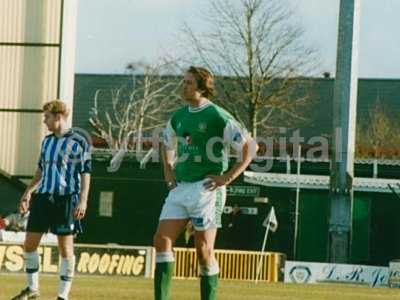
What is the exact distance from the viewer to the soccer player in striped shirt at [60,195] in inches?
469

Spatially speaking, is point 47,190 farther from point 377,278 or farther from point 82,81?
point 82,81

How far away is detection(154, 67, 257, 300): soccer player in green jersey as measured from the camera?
395 inches

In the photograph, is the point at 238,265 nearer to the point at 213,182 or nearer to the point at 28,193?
the point at 28,193

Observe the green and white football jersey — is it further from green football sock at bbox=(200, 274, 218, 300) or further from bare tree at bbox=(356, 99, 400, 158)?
bare tree at bbox=(356, 99, 400, 158)

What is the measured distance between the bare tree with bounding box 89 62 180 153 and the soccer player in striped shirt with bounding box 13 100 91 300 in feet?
162

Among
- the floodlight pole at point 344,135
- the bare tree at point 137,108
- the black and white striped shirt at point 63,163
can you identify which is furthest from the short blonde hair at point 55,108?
the bare tree at point 137,108

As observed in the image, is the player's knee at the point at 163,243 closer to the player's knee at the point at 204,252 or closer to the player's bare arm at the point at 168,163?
the player's knee at the point at 204,252

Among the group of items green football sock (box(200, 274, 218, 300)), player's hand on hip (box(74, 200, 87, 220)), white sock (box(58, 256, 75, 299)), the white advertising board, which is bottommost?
the white advertising board

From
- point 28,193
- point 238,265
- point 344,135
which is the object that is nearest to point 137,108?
point 344,135

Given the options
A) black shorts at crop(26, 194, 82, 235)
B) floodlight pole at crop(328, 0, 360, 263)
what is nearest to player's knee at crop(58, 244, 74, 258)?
black shorts at crop(26, 194, 82, 235)

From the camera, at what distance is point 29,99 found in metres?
35.3

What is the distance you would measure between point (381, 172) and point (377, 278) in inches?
528

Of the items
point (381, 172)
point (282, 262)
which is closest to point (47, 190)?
point (282, 262)

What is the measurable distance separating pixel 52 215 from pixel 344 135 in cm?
2102
